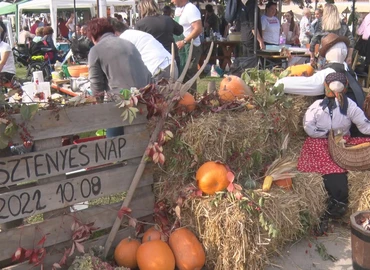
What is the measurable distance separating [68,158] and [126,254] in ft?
2.79

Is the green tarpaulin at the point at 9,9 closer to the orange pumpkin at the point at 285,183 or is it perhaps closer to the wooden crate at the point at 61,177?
the wooden crate at the point at 61,177

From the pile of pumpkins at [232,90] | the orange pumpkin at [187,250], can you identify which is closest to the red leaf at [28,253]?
the orange pumpkin at [187,250]

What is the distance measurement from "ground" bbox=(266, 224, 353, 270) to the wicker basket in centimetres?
60

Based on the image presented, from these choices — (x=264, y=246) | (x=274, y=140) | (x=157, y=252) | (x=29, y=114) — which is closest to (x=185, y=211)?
(x=157, y=252)

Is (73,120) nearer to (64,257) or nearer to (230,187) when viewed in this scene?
(64,257)

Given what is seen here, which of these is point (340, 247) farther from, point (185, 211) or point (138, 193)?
point (138, 193)

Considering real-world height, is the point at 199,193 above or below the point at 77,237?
above

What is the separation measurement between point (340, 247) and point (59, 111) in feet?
8.34

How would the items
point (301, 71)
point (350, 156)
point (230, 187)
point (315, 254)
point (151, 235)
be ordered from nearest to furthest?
point (230, 187), point (151, 235), point (315, 254), point (350, 156), point (301, 71)

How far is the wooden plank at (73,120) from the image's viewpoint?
272 centimetres

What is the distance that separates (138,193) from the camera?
3357 millimetres

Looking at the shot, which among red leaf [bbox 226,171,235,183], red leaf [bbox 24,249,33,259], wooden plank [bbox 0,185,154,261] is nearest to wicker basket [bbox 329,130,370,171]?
red leaf [bbox 226,171,235,183]

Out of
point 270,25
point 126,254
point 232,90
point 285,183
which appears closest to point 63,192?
point 126,254

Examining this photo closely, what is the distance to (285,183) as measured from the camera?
3637 millimetres
